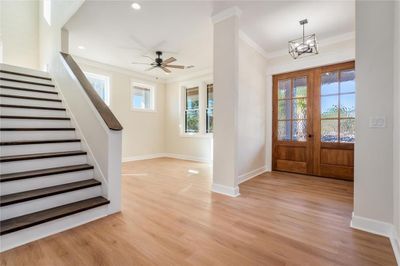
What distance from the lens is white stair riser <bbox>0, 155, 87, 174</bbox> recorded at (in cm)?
213

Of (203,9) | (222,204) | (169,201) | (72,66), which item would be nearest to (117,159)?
(169,201)

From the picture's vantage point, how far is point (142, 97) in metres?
6.60

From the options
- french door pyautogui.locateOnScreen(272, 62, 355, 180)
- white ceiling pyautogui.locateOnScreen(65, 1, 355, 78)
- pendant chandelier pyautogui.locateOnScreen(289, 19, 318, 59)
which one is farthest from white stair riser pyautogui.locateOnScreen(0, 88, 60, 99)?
french door pyautogui.locateOnScreen(272, 62, 355, 180)

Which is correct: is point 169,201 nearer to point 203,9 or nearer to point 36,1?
point 203,9

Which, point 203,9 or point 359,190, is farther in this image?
point 203,9

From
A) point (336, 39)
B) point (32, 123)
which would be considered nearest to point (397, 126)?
point (336, 39)

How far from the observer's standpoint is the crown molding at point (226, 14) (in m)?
2.94

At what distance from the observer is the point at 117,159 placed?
233cm

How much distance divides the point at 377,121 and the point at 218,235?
1.93 meters

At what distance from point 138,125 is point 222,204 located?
4510 mm

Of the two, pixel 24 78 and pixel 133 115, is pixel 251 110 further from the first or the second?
pixel 24 78

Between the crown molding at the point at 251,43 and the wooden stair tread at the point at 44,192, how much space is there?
3.43m

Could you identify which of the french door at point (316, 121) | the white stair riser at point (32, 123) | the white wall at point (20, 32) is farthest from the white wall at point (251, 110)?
the white wall at point (20, 32)

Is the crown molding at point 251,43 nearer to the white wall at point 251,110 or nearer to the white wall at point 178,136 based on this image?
the white wall at point 251,110
